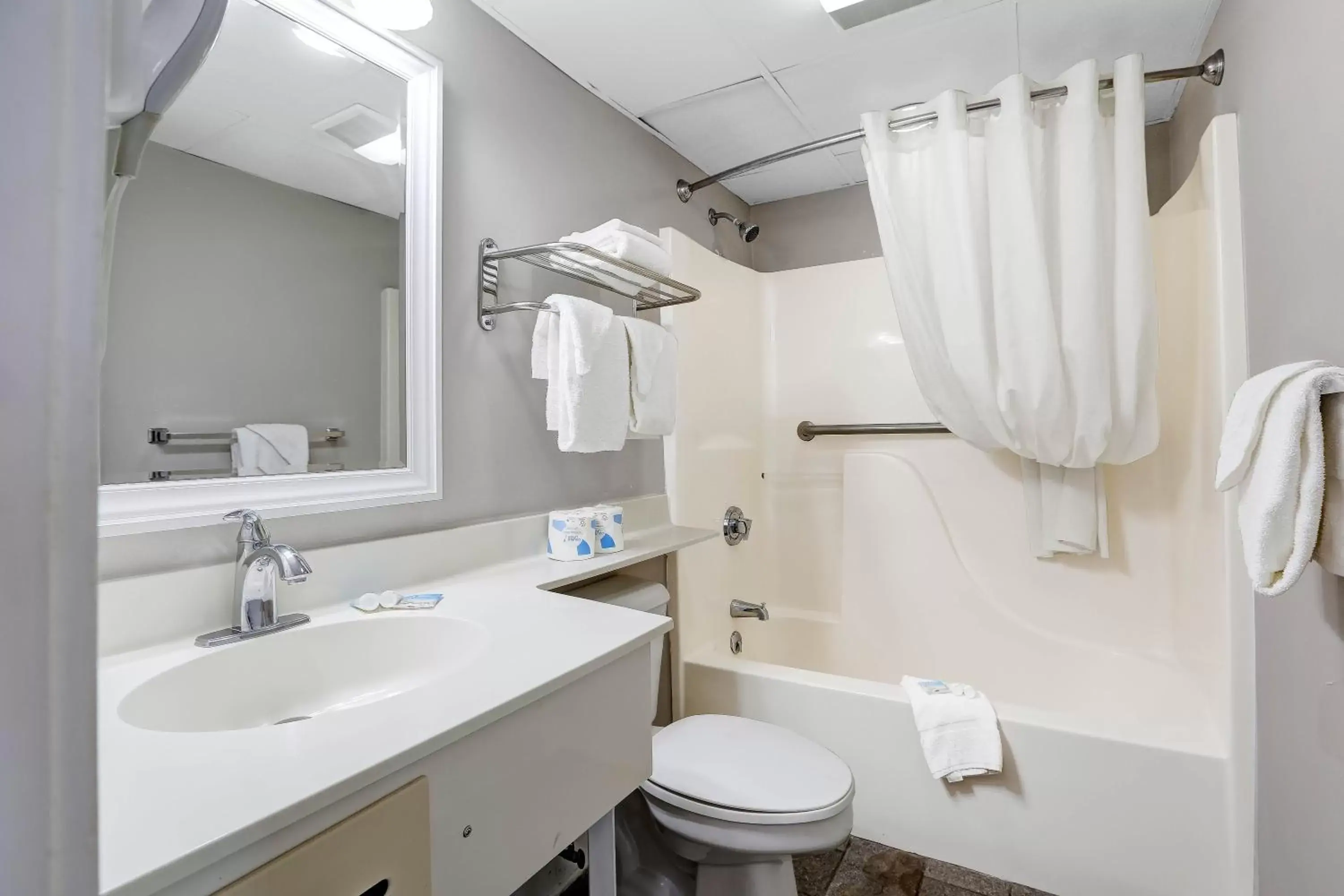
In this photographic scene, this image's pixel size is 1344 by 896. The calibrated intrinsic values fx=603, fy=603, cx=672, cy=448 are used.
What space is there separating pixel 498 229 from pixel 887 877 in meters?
1.76

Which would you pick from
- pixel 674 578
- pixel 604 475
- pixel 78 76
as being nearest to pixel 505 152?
pixel 604 475

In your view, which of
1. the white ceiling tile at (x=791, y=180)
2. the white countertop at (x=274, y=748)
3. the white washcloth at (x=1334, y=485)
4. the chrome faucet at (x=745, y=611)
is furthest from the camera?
the white ceiling tile at (x=791, y=180)

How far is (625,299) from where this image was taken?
176cm

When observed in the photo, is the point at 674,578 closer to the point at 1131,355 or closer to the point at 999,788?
the point at 999,788

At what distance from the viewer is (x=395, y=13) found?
1123 mm

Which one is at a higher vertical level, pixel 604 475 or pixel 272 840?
pixel 604 475

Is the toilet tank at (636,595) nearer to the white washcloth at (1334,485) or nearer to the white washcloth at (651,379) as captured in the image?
the white washcloth at (651,379)

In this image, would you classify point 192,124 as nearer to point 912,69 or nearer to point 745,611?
point 912,69

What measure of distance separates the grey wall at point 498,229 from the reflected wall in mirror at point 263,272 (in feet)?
0.37

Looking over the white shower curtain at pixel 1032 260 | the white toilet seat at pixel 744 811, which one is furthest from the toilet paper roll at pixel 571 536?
the white shower curtain at pixel 1032 260

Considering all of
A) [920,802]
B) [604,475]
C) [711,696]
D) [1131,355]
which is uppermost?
[1131,355]

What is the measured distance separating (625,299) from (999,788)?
5.13 feet

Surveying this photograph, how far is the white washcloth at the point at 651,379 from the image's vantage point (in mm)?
1435

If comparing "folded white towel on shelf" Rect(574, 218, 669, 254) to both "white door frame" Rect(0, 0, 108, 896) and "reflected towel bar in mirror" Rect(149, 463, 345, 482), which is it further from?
"white door frame" Rect(0, 0, 108, 896)
